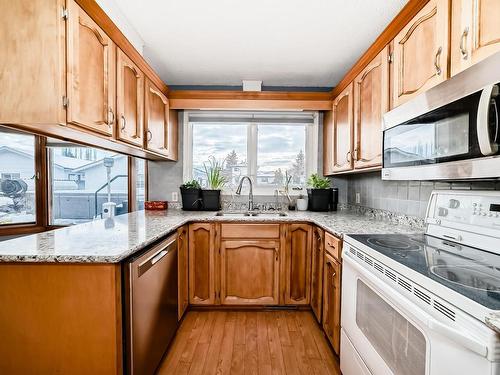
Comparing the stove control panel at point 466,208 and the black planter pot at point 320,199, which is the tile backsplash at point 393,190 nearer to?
the stove control panel at point 466,208

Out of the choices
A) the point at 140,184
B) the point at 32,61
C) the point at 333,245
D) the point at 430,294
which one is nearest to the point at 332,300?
the point at 333,245

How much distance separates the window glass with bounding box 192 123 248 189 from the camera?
3143 mm

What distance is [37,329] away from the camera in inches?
46.3

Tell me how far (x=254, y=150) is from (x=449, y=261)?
7.56ft

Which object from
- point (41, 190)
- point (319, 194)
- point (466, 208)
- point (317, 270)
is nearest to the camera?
point (466, 208)

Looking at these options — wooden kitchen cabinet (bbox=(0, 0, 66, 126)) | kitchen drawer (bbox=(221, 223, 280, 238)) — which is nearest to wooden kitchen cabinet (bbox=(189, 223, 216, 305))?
kitchen drawer (bbox=(221, 223, 280, 238))

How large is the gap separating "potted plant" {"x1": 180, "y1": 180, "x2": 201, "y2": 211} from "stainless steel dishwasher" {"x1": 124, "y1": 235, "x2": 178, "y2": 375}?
0.87 m

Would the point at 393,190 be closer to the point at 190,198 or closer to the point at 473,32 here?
the point at 473,32

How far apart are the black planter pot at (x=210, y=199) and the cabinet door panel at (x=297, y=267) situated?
0.89 m

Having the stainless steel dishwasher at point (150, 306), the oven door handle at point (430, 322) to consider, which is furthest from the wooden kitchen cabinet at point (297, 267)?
the oven door handle at point (430, 322)

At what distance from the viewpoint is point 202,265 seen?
96.3 inches

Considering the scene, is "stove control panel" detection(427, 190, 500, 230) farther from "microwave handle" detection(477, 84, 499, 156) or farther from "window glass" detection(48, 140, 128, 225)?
"window glass" detection(48, 140, 128, 225)

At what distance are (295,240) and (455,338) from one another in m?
1.74

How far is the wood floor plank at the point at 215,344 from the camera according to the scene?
1.74 meters
